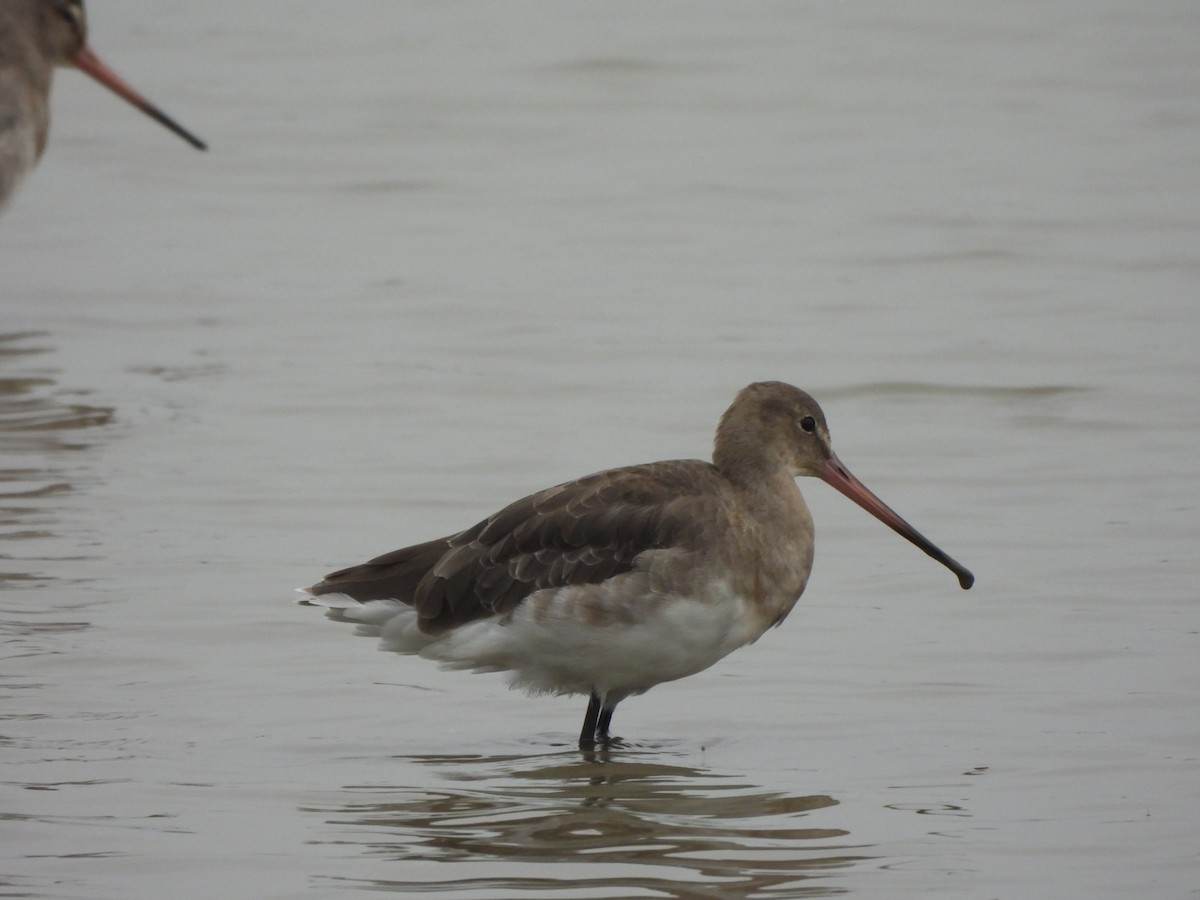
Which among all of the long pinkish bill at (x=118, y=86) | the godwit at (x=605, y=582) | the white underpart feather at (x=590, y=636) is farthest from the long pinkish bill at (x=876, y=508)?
the long pinkish bill at (x=118, y=86)

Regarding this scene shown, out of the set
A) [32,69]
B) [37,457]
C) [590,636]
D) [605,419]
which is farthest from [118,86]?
[590,636]

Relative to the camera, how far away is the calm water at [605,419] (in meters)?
6.50

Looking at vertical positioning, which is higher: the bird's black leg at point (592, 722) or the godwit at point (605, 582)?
the godwit at point (605, 582)

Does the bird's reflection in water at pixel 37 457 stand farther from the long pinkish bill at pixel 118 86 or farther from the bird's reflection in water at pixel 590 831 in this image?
the bird's reflection in water at pixel 590 831

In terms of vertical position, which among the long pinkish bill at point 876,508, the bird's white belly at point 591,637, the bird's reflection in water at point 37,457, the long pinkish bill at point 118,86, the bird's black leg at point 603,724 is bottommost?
the bird's reflection in water at point 37,457

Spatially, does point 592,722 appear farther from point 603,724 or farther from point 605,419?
point 605,419

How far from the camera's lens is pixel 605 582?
A: 23.9 ft

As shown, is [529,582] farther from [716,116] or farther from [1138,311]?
[716,116]

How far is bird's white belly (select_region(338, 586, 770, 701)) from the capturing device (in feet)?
23.6

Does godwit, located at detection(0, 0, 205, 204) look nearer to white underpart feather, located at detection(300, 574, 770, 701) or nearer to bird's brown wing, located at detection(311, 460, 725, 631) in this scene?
bird's brown wing, located at detection(311, 460, 725, 631)

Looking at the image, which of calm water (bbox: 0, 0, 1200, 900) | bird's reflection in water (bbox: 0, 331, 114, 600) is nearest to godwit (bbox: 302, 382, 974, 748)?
calm water (bbox: 0, 0, 1200, 900)

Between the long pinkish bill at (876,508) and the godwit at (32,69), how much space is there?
3.94 metres

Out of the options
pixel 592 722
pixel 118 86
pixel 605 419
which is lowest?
pixel 605 419

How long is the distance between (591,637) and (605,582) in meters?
0.19
